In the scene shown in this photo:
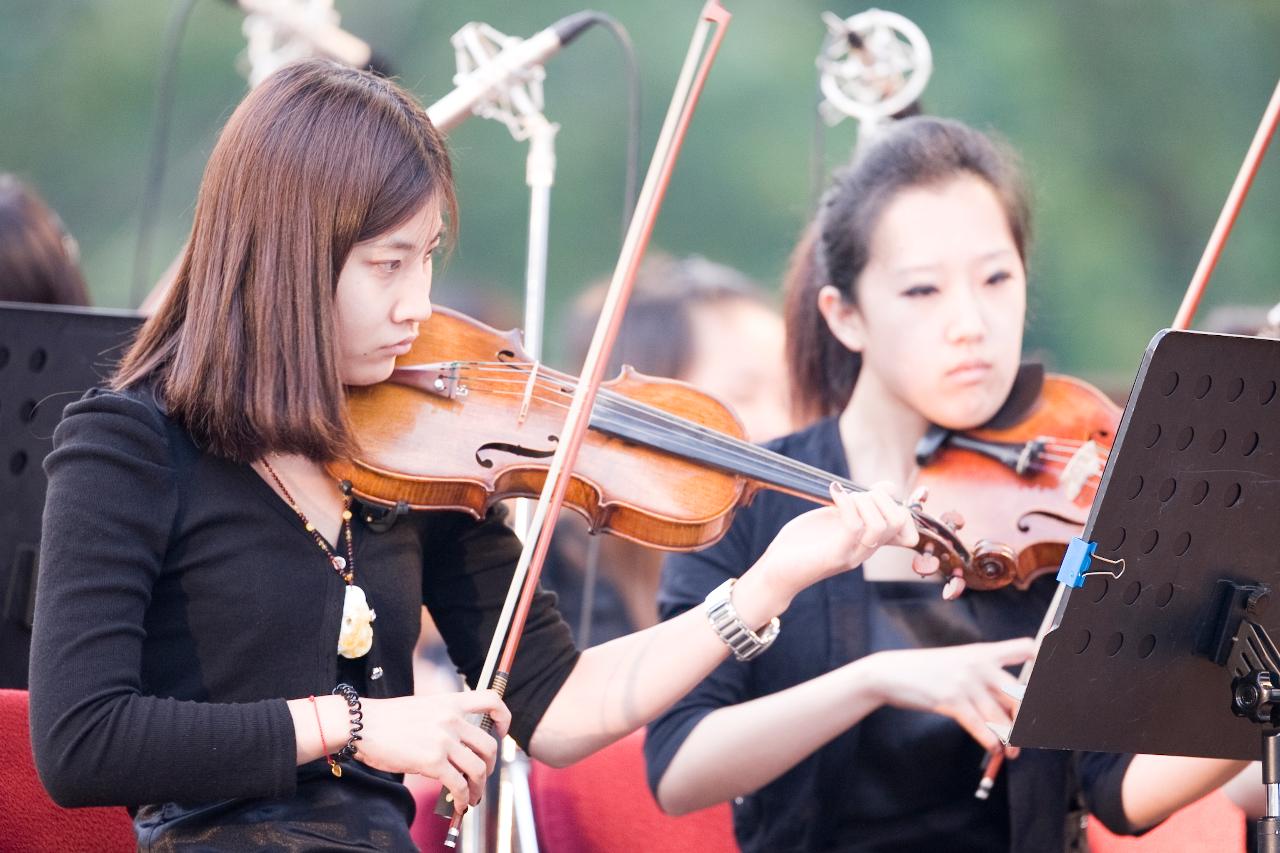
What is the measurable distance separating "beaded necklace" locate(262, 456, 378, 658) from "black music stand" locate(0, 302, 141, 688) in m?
0.42

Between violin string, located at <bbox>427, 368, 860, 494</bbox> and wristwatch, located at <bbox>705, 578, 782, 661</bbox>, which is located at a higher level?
violin string, located at <bbox>427, 368, 860, 494</bbox>

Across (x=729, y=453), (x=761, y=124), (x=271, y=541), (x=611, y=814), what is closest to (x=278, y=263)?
(x=271, y=541)

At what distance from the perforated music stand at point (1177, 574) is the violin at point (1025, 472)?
0.35m

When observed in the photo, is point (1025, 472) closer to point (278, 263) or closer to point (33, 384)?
point (278, 263)

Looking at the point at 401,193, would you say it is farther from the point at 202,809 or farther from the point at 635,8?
the point at 635,8

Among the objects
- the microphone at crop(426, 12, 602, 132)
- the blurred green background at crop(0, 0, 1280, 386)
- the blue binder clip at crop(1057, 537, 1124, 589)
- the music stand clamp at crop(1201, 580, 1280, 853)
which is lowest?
the music stand clamp at crop(1201, 580, 1280, 853)

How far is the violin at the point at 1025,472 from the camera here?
1688mm

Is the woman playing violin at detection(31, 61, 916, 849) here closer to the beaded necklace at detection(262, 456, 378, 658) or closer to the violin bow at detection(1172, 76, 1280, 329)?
the beaded necklace at detection(262, 456, 378, 658)

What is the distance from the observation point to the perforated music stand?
3.84 feet

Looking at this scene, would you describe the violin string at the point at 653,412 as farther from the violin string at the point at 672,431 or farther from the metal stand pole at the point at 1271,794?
the metal stand pole at the point at 1271,794

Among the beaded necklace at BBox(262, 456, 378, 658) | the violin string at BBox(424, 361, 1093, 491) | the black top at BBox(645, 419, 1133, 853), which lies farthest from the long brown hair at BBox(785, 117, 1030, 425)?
the beaded necklace at BBox(262, 456, 378, 658)

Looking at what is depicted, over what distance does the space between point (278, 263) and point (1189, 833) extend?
1.37m

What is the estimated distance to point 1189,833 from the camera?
191 cm

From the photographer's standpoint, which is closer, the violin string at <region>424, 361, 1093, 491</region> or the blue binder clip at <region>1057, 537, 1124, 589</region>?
the blue binder clip at <region>1057, 537, 1124, 589</region>
